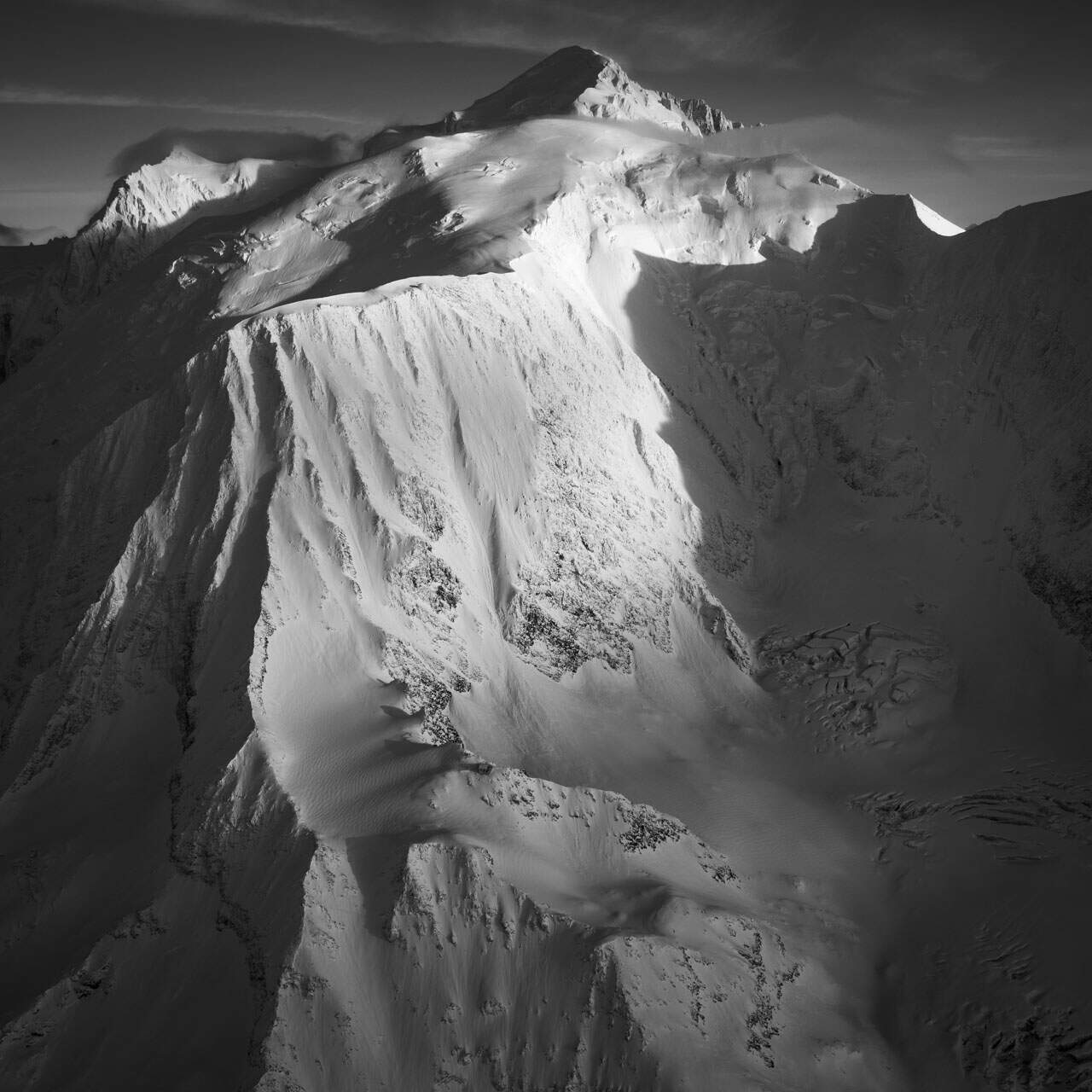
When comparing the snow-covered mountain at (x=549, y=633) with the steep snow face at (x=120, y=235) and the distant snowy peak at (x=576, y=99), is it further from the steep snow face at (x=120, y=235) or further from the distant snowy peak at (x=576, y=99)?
the distant snowy peak at (x=576, y=99)

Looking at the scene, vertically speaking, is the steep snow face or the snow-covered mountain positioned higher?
the steep snow face

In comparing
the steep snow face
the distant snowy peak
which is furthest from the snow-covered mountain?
the distant snowy peak

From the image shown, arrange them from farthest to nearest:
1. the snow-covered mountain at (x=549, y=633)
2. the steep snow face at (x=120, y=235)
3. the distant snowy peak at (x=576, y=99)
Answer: the distant snowy peak at (x=576, y=99)
the steep snow face at (x=120, y=235)
the snow-covered mountain at (x=549, y=633)

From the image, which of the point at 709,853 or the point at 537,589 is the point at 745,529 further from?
the point at 709,853

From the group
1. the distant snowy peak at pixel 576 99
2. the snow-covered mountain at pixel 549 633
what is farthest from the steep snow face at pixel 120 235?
the distant snowy peak at pixel 576 99

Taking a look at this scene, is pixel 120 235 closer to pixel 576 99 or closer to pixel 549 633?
pixel 576 99

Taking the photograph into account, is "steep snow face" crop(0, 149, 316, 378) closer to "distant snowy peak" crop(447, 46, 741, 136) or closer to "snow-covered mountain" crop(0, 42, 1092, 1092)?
"snow-covered mountain" crop(0, 42, 1092, 1092)

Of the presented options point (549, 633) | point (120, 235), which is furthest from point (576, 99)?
point (549, 633)
